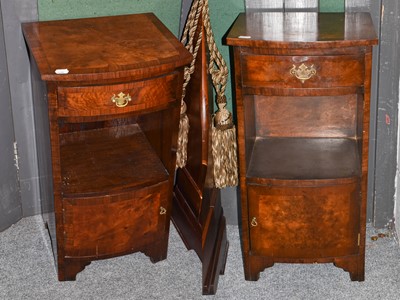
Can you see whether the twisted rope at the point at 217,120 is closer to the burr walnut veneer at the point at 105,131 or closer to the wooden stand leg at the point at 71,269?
the burr walnut veneer at the point at 105,131

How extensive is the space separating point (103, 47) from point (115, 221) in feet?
2.04

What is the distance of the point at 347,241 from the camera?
10.1ft

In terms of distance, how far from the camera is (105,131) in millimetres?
3361

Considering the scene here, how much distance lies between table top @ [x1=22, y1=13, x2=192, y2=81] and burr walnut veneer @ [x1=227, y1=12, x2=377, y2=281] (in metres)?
0.25

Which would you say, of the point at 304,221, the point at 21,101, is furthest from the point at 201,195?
the point at 21,101

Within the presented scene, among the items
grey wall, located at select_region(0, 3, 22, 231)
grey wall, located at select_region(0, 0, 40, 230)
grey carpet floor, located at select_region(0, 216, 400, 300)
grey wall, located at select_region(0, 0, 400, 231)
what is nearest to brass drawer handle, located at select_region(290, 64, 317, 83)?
grey wall, located at select_region(0, 0, 400, 231)

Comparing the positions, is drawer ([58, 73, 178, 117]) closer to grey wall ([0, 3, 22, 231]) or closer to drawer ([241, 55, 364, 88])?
drawer ([241, 55, 364, 88])

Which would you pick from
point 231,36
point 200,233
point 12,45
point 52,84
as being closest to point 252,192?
point 200,233

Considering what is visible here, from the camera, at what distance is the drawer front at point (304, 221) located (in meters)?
3.01

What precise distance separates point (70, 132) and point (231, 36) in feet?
2.79

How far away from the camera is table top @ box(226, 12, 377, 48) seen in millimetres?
2717

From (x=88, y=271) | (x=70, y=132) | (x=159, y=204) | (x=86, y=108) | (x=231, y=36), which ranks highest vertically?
(x=231, y=36)

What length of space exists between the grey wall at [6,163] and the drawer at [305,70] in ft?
3.28

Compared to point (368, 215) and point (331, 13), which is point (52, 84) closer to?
point (331, 13)
